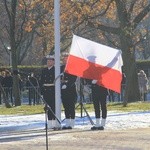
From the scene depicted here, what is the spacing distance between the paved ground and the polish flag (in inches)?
50.1

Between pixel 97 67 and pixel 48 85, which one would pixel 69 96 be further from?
pixel 97 67

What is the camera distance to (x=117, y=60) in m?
14.7

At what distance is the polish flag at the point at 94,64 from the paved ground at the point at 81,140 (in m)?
1.27

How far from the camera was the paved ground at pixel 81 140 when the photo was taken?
37.3 ft

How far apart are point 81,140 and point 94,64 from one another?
8.61 feet

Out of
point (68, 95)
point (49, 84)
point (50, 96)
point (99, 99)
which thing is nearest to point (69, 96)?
point (68, 95)

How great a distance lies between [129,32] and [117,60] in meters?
12.3

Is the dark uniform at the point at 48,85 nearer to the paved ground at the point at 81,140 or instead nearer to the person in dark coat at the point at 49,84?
the person in dark coat at the point at 49,84

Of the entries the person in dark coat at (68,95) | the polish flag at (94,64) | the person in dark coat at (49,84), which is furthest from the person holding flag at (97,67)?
the person in dark coat at (49,84)

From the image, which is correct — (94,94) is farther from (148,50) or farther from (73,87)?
(148,50)

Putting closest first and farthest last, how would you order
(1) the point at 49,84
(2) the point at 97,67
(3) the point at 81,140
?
(3) the point at 81,140, (2) the point at 97,67, (1) the point at 49,84

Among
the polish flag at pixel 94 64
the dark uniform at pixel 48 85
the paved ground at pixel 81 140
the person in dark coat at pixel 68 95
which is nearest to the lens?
the paved ground at pixel 81 140

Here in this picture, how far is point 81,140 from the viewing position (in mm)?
12352

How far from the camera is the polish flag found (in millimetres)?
14164
